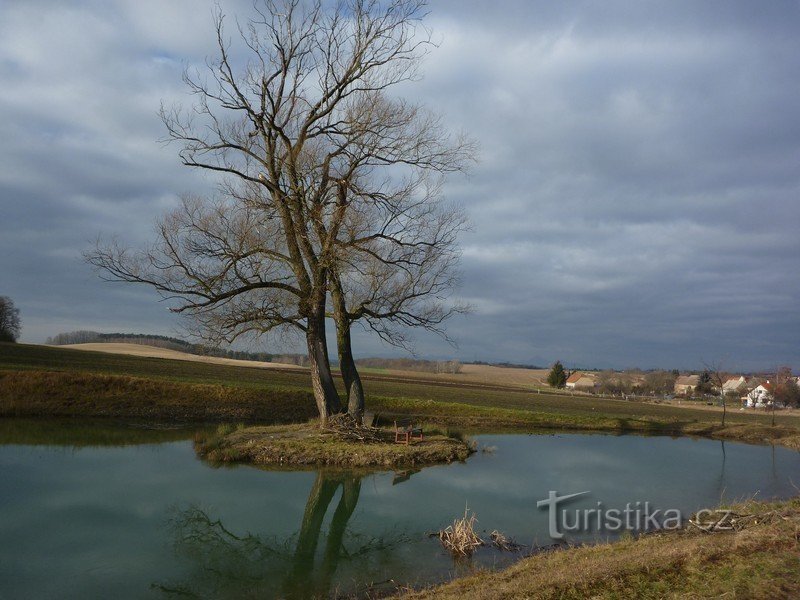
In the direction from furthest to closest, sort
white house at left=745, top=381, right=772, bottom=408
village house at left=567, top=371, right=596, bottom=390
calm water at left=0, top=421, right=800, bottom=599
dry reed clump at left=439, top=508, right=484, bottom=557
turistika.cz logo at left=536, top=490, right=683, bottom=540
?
village house at left=567, top=371, right=596, bottom=390 < white house at left=745, top=381, right=772, bottom=408 < turistika.cz logo at left=536, top=490, right=683, bottom=540 < dry reed clump at left=439, top=508, right=484, bottom=557 < calm water at left=0, top=421, right=800, bottom=599

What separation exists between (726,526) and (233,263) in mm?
13676

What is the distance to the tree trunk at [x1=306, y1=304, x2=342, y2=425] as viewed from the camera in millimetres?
18766

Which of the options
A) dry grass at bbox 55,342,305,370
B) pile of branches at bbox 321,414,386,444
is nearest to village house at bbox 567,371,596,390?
dry grass at bbox 55,342,305,370

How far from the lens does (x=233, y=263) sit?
56.7 ft

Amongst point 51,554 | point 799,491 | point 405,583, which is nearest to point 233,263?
point 51,554

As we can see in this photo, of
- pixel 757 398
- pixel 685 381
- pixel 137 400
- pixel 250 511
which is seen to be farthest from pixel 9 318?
pixel 685 381

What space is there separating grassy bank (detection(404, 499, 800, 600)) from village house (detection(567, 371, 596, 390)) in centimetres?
10341

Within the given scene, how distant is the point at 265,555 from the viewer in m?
9.41

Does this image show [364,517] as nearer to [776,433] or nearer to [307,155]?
[307,155]

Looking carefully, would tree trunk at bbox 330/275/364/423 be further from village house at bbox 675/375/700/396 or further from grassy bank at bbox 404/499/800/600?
village house at bbox 675/375/700/396

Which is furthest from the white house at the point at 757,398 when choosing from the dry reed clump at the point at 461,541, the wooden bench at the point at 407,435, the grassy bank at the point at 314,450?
the dry reed clump at the point at 461,541

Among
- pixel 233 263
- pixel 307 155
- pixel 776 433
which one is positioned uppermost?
pixel 307 155

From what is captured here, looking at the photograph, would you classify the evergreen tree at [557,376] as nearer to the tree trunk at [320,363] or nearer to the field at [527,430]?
the field at [527,430]

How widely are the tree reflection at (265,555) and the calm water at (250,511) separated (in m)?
0.03
